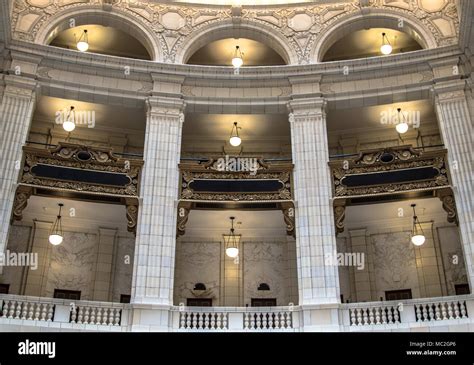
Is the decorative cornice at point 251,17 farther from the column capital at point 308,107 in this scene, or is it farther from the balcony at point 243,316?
the balcony at point 243,316

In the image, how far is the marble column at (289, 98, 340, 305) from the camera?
1534 centimetres

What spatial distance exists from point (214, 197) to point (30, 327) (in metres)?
6.41

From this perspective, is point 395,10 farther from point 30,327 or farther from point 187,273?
point 30,327

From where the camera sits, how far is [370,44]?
21.1m

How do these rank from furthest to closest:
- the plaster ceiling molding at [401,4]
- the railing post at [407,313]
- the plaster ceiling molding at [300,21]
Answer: the plaster ceiling molding at [300,21] → the plaster ceiling molding at [401,4] → the railing post at [407,313]

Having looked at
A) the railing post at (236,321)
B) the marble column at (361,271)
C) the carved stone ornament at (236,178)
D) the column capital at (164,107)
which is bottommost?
the railing post at (236,321)

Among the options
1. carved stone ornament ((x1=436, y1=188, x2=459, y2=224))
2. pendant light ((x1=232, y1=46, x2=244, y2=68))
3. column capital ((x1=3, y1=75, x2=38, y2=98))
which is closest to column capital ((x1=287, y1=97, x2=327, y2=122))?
pendant light ((x1=232, y1=46, x2=244, y2=68))

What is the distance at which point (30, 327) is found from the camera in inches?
546

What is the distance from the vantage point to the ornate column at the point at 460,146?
50.5 ft

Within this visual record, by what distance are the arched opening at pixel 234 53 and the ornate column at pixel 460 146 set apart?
6591 millimetres

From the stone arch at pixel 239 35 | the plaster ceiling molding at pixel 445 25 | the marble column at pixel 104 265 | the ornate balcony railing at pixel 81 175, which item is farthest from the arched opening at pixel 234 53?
the marble column at pixel 104 265

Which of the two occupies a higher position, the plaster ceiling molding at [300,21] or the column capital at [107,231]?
the plaster ceiling molding at [300,21]

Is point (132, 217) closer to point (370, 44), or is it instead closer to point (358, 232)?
point (358, 232)
